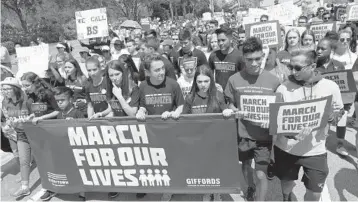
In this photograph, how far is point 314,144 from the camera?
3031mm

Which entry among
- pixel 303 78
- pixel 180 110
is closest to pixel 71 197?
pixel 180 110

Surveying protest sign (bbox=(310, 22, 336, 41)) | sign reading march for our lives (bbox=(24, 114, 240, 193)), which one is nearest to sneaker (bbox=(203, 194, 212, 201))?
sign reading march for our lives (bbox=(24, 114, 240, 193))

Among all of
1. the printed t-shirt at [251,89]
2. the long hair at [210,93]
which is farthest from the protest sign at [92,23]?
the printed t-shirt at [251,89]

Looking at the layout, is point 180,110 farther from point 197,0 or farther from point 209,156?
point 197,0

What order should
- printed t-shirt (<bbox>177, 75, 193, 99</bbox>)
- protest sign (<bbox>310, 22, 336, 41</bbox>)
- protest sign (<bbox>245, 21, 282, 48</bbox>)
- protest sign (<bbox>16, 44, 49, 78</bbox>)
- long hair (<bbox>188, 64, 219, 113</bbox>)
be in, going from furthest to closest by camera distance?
protest sign (<bbox>310, 22, 336, 41</bbox>) < protest sign (<bbox>16, 44, 49, 78</bbox>) < protest sign (<bbox>245, 21, 282, 48</bbox>) < printed t-shirt (<bbox>177, 75, 193, 99</bbox>) < long hair (<bbox>188, 64, 219, 113</bbox>)

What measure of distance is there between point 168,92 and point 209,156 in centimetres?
93

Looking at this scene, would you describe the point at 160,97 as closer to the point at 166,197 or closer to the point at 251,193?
the point at 166,197

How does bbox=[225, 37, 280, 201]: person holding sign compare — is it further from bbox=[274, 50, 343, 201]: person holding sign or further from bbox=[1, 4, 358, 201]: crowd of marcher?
bbox=[274, 50, 343, 201]: person holding sign

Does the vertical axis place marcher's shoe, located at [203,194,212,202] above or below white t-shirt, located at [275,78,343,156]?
below

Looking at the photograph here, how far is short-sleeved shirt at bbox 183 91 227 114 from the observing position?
3703mm

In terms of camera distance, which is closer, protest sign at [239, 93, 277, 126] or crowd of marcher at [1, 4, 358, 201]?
crowd of marcher at [1, 4, 358, 201]

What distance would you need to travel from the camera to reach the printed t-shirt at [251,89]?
3.36 m

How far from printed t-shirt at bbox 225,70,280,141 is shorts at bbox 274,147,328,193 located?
0.98 feet

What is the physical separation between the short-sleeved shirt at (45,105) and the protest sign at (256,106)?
265cm
